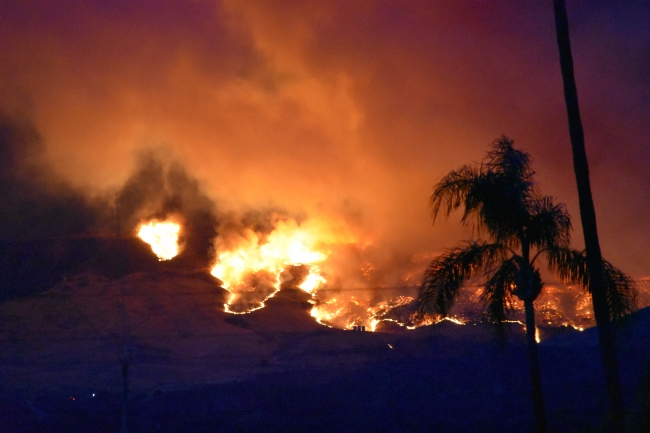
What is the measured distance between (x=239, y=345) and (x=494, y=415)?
87.4 ft

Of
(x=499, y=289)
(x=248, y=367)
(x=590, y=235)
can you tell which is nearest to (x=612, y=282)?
(x=590, y=235)

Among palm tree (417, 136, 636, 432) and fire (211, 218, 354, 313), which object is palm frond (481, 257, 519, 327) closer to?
palm tree (417, 136, 636, 432)

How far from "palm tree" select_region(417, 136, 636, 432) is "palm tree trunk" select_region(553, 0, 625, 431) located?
124 centimetres

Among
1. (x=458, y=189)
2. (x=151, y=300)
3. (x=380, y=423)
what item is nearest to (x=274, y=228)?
(x=151, y=300)

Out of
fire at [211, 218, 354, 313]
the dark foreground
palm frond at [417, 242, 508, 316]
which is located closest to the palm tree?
palm frond at [417, 242, 508, 316]

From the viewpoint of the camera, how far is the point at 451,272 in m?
14.9

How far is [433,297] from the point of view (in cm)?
1473

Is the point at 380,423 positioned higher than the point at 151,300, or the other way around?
the point at 151,300

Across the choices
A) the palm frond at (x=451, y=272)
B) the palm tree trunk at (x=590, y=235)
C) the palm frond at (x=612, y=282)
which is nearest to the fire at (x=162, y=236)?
the palm frond at (x=451, y=272)

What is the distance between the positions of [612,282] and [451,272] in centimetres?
344

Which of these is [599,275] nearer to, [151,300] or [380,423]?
[380,423]

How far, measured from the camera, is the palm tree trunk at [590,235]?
12438mm

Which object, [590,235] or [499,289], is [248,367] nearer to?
[499,289]

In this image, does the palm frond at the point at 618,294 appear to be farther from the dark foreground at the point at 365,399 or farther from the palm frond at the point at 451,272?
the dark foreground at the point at 365,399
